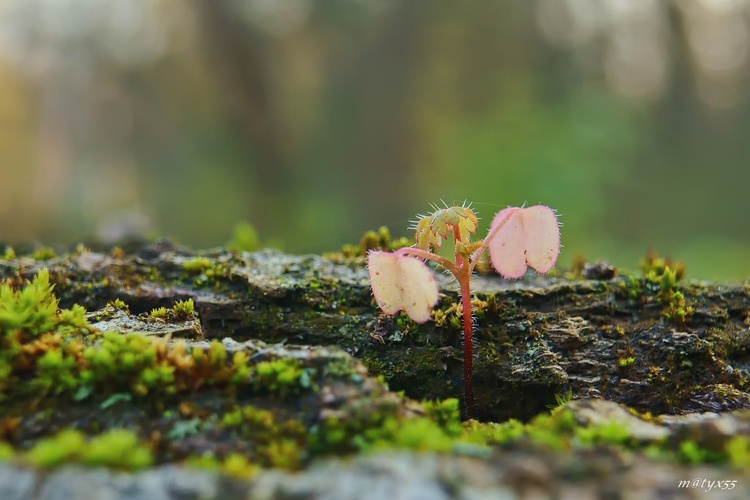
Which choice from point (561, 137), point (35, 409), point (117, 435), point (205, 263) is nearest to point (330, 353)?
point (117, 435)

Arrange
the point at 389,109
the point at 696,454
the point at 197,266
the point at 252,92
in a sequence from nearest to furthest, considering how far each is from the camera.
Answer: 1. the point at 696,454
2. the point at 197,266
3. the point at 252,92
4. the point at 389,109

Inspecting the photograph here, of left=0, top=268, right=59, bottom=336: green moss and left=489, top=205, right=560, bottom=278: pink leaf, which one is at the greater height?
left=489, top=205, right=560, bottom=278: pink leaf

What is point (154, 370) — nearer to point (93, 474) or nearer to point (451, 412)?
point (93, 474)

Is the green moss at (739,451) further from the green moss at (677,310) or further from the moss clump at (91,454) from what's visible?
the moss clump at (91,454)

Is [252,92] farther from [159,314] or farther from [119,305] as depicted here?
[159,314]

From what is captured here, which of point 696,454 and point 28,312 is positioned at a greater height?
point 28,312

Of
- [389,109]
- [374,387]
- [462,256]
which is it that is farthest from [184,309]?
[389,109]

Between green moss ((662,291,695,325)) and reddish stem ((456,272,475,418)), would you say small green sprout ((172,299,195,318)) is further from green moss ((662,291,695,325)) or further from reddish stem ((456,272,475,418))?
green moss ((662,291,695,325))

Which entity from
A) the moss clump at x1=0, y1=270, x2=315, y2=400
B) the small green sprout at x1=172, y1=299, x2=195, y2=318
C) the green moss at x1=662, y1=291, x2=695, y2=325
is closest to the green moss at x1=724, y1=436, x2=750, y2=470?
the moss clump at x1=0, y1=270, x2=315, y2=400
